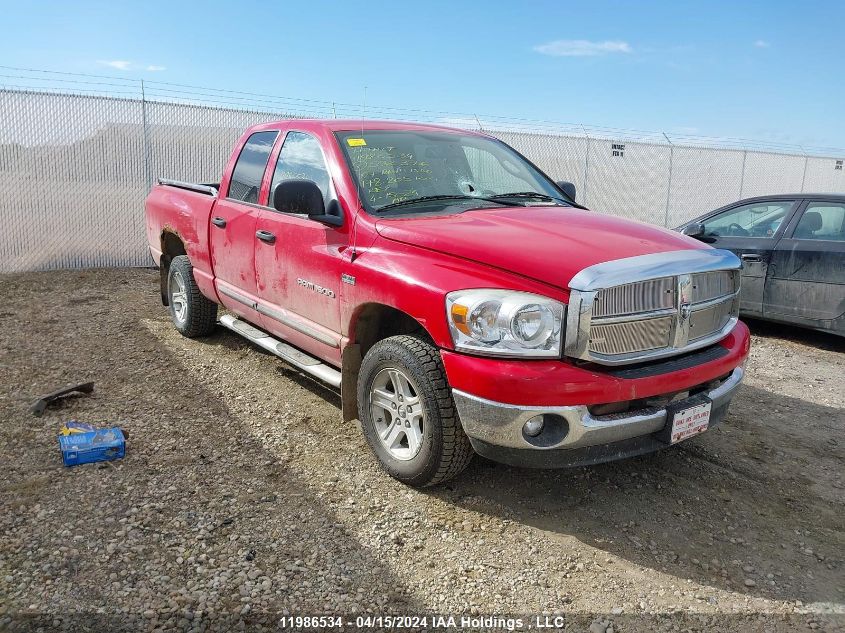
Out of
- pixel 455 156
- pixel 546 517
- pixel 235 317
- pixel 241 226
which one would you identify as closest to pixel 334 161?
pixel 455 156

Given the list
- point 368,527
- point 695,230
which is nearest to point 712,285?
point 368,527

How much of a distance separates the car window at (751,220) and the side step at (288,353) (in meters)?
5.30

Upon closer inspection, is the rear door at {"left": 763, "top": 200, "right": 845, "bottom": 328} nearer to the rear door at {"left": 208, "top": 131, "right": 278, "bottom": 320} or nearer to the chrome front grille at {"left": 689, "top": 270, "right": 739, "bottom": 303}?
the chrome front grille at {"left": 689, "top": 270, "right": 739, "bottom": 303}

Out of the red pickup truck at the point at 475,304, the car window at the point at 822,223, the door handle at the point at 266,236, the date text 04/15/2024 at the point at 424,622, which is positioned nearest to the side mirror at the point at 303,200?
the red pickup truck at the point at 475,304

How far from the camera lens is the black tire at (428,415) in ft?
10.4

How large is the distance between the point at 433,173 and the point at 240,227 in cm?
162

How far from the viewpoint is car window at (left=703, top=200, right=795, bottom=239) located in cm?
712

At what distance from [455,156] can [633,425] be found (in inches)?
87.0

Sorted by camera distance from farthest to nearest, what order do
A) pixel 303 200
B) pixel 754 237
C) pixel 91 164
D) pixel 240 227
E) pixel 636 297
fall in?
1. pixel 91 164
2. pixel 754 237
3. pixel 240 227
4. pixel 303 200
5. pixel 636 297

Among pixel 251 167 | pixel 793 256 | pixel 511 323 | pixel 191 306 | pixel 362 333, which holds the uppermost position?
pixel 251 167

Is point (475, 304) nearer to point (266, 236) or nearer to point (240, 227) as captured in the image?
point (266, 236)

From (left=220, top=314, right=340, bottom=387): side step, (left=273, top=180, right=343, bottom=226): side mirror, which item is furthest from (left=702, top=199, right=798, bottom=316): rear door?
(left=273, top=180, right=343, bottom=226): side mirror

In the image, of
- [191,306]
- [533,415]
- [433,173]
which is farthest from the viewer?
[191,306]

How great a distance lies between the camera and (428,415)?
10.5 feet
